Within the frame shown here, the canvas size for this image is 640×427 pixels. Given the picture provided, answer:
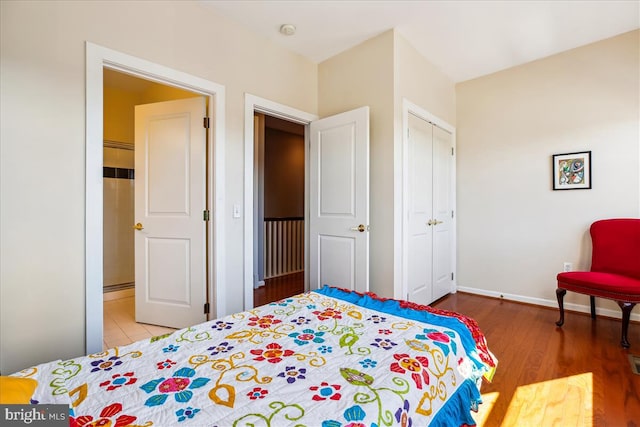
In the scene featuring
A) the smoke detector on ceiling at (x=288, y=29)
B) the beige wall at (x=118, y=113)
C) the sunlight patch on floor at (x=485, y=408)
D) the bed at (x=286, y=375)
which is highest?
the smoke detector on ceiling at (x=288, y=29)

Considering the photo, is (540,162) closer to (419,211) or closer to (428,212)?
(428,212)

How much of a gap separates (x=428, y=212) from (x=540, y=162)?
1356mm

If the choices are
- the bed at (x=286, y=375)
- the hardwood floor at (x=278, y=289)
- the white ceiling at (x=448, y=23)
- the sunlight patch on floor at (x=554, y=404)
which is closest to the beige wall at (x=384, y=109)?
the white ceiling at (x=448, y=23)

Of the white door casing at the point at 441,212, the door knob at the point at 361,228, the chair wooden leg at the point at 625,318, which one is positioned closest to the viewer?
the chair wooden leg at the point at 625,318

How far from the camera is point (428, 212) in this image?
11.0 feet

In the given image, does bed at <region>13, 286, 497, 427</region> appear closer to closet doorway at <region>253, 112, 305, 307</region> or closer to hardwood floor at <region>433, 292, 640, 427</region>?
hardwood floor at <region>433, 292, 640, 427</region>

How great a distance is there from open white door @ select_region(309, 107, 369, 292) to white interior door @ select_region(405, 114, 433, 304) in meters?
0.51

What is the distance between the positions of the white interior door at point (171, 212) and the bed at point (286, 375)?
1336mm

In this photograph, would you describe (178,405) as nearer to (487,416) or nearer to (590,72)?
(487,416)

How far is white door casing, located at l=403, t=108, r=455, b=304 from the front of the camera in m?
3.04

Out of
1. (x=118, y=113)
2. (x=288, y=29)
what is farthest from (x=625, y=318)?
(x=118, y=113)

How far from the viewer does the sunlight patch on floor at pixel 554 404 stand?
157cm

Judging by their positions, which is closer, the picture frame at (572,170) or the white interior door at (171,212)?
the white interior door at (171,212)

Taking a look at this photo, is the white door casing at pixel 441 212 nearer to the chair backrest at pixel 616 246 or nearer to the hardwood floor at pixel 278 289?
the chair backrest at pixel 616 246
